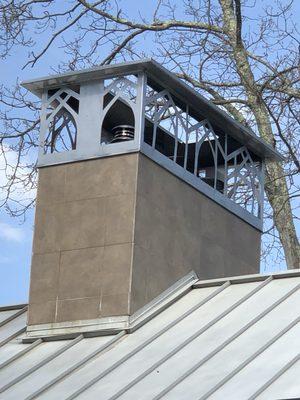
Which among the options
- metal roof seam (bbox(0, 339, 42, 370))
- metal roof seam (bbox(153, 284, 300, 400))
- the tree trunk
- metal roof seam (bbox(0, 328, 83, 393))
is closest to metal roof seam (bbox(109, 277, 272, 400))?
metal roof seam (bbox(153, 284, 300, 400))

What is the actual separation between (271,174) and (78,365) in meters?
9.56

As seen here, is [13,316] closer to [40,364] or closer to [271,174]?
[40,364]

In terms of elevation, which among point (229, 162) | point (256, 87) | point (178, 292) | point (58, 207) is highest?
point (256, 87)

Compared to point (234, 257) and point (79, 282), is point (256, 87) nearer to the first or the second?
point (234, 257)

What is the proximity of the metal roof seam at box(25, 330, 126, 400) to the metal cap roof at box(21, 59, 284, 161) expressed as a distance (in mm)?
2503

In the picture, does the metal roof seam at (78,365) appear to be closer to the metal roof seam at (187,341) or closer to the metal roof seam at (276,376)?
the metal roof seam at (187,341)

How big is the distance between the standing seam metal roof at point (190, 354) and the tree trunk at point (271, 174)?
716 centimetres

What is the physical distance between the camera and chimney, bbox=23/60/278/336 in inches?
477

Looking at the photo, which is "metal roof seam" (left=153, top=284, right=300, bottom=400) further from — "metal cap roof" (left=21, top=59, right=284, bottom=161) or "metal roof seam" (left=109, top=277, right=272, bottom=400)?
"metal cap roof" (left=21, top=59, right=284, bottom=161)

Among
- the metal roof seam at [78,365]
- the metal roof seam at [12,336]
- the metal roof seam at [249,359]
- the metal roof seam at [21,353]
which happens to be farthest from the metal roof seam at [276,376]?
the metal roof seam at [12,336]

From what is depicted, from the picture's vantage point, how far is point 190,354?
10.7 meters

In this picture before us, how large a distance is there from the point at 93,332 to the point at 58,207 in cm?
139

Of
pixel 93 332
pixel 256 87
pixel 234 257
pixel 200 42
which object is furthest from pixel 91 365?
pixel 200 42

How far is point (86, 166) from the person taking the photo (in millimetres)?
12602
